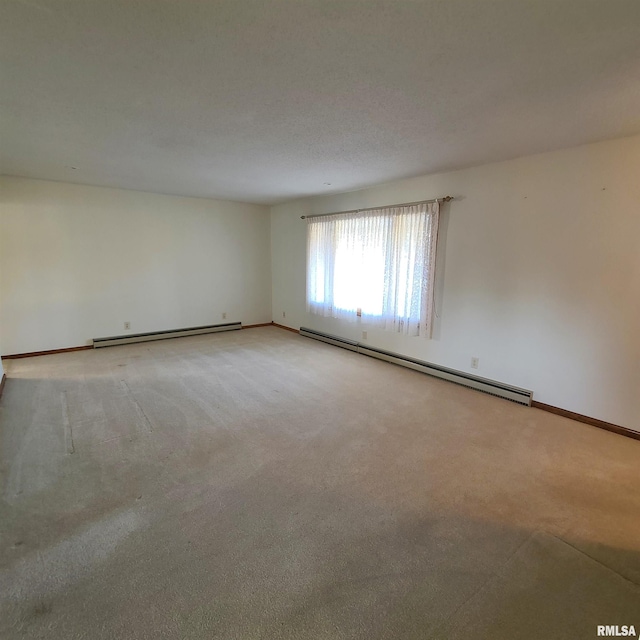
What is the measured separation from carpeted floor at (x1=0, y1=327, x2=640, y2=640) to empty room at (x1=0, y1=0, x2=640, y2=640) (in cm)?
1

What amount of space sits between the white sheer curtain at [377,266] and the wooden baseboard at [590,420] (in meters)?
1.31

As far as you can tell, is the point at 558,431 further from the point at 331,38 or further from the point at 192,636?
the point at 331,38

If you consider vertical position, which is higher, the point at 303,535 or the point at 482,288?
the point at 482,288

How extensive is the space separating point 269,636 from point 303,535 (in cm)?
47

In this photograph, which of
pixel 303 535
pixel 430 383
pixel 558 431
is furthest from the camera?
pixel 430 383

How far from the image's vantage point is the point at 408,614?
4.29 ft

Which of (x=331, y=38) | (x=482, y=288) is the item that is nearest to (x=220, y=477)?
(x=331, y=38)

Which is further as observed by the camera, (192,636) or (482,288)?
(482,288)

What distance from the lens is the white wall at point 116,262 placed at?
430 centimetres

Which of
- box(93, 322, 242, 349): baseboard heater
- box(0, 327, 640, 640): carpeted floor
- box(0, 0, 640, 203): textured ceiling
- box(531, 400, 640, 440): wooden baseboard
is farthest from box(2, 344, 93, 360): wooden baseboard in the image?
box(531, 400, 640, 440): wooden baseboard

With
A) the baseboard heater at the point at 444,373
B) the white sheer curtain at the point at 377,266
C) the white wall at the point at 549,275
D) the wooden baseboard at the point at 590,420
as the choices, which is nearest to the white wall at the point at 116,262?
the white sheer curtain at the point at 377,266

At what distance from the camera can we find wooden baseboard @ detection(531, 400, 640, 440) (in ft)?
8.75

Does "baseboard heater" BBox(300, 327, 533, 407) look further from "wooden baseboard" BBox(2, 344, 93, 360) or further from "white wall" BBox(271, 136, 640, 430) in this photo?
"wooden baseboard" BBox(2, 344, 93, 360)

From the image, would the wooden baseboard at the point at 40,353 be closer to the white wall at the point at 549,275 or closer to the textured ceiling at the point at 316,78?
the textured ceiling at the point at 316,78
